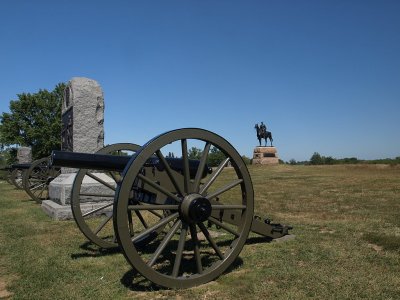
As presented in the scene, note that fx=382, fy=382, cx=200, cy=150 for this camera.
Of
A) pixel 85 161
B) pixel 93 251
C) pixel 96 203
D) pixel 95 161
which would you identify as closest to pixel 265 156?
pixel 96 203

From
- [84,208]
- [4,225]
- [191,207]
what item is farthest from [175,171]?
[4,225]

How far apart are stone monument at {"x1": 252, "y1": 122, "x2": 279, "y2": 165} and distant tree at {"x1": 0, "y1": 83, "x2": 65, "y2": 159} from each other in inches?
837

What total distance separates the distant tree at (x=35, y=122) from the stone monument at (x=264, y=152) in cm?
2125

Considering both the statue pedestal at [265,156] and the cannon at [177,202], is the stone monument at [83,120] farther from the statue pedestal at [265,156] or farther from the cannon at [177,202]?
the statue pedestal at [265,156]

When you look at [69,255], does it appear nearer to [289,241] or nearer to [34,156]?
[289,241]

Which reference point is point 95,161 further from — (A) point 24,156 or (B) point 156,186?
(A) point 24,156

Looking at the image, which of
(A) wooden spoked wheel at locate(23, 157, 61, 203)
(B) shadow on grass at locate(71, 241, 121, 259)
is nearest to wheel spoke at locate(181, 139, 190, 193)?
(B) shadow on grass at locate(71, 241, 121, 259)

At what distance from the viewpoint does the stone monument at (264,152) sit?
133ft

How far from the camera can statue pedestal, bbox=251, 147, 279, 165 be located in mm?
40316

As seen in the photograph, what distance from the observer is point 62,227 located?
8.16 m

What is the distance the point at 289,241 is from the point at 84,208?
16.9 ft

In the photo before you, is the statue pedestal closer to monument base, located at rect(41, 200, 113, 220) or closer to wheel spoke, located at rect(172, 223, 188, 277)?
monument base, located at rect(41, 200, 113, 220)

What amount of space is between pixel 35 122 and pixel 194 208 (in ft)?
141

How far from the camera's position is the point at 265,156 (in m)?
41.2
